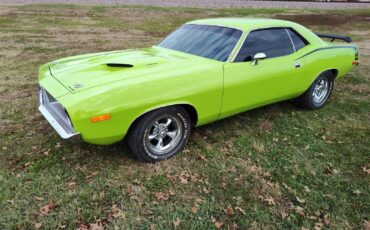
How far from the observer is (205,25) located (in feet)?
15.9

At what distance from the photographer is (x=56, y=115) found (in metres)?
3.65

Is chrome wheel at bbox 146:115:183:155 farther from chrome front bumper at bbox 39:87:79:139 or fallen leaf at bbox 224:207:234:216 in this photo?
fallen leaf at bbox 224:207:234:216

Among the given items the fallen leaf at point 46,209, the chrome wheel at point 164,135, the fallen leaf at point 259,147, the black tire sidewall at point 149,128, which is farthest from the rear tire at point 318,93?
the fallen leaf at point 46,209

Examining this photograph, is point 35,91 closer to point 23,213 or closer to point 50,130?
point 50,130

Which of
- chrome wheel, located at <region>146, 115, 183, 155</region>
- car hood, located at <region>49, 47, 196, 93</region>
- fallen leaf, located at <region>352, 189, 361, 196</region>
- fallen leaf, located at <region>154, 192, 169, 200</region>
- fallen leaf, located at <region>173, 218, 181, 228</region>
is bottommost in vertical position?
fallen leaf, located at <region>173, 218, 181, 228</region>

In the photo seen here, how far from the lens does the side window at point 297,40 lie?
5023 mm

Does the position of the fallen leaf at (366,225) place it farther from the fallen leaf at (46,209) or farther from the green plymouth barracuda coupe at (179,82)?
the fallen leaf at (46,209)

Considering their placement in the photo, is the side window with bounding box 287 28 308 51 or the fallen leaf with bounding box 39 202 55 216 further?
the side window with bounding box 287 28 308 51

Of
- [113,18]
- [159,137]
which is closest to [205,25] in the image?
[159,137]

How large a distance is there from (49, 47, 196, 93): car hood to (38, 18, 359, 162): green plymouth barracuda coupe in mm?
13

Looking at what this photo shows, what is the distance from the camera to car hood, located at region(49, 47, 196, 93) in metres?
3.55

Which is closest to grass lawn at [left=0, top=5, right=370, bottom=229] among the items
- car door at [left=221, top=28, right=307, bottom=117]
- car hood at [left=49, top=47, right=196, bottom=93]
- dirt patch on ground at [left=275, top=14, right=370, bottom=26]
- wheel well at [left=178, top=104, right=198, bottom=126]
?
wheel well at [left=178, top=104, right=198, bottom=126]

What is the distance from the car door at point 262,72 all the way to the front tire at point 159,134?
630mm

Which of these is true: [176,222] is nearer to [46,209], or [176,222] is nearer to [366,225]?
[46,209]
